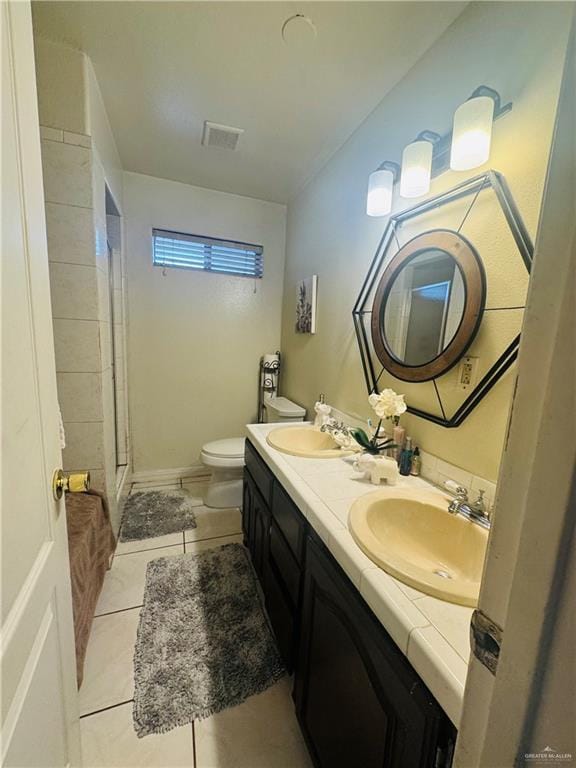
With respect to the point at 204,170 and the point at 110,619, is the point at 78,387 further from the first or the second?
the point at 204,170

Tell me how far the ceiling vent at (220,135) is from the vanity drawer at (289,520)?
193 cm

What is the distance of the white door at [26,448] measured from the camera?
48 centimetres

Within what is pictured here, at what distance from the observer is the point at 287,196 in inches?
99.0

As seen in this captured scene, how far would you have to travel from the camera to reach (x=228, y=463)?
7.30ft

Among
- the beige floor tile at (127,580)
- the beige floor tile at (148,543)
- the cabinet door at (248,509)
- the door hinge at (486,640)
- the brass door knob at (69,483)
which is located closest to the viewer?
the door hinge at (486,640)

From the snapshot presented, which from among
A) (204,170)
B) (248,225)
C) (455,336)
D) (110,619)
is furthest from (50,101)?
(110,619)

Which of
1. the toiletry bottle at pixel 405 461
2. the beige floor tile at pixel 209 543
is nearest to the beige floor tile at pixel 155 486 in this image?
the beige floor tile at pixel 209 543

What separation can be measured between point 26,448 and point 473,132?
144 cm


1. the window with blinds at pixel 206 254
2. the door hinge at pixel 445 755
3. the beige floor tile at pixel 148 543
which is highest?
the window with blinds at pixel 206 254

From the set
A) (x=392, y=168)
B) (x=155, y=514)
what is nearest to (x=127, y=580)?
(x=155, y=514)

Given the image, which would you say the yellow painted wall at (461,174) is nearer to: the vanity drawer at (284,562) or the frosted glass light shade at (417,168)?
the frosted glass light shade at (417,168)

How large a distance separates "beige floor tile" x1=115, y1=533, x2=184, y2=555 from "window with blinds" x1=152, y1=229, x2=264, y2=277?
2.00 metres

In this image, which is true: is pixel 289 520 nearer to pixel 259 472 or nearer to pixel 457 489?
pixel 259 472

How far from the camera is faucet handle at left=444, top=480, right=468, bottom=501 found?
3.19 feet
